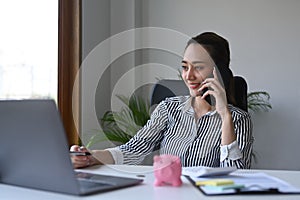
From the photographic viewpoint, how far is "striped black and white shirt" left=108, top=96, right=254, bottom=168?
5.49 feet

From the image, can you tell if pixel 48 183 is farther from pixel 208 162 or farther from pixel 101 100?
pixel 101 100

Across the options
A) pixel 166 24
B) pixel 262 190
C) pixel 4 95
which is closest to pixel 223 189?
pixel 262 190

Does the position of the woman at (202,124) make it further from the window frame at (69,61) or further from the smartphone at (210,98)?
the window frame at (69,61)

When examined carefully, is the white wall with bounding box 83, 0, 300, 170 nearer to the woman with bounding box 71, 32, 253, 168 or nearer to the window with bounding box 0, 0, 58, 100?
the window with bounding box 0, 0, 58, 100

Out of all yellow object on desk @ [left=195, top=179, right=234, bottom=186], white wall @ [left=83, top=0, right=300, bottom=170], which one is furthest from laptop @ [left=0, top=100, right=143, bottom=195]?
white wall @ [left=83, top=0, right=300, bottom=170]

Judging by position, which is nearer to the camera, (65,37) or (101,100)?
(65,37)

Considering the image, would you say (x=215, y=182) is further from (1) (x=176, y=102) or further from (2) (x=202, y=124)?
(1) (x=176, y=102)

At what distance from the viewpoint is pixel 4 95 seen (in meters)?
2.30

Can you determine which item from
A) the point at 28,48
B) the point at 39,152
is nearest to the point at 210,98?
the point at 39,152

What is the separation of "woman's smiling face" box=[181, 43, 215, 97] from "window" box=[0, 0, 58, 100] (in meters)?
1.03

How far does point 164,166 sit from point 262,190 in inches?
9.6

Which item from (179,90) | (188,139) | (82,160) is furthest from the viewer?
(179,90)

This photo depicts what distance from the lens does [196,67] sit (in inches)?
72.4

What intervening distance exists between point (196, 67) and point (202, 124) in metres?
0.25
